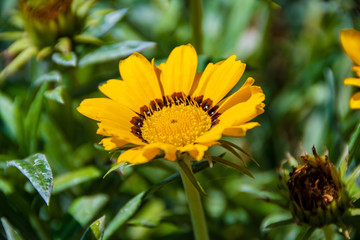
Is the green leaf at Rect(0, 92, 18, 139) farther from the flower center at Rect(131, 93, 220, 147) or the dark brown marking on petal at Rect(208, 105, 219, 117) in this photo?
the dark brown marking on petal at Rect(208, 105, 219, 117)

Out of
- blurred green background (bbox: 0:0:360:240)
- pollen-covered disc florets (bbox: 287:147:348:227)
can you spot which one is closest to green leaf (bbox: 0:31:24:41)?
blurred green background (bbox: 0:0:360:240)

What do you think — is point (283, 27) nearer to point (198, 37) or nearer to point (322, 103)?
point (322, 103)

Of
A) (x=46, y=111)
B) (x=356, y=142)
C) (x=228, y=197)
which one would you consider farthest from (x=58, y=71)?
(x=356, y=142)

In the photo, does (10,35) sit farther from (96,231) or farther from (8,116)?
(96,231)

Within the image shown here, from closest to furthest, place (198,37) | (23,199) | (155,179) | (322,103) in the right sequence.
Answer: (23,199), (198,37), (155,179), (322,103)

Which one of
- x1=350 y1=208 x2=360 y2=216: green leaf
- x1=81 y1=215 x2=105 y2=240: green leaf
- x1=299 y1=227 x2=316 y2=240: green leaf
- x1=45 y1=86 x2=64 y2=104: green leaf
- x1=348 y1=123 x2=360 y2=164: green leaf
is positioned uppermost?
x1=45 y1=86 x2=64 y2=104: green leaf

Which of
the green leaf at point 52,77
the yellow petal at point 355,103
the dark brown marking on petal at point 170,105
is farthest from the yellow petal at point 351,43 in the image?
the green leaf at point 52,77

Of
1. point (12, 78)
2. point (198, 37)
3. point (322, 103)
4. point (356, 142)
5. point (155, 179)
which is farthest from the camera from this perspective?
point (12, 78)
